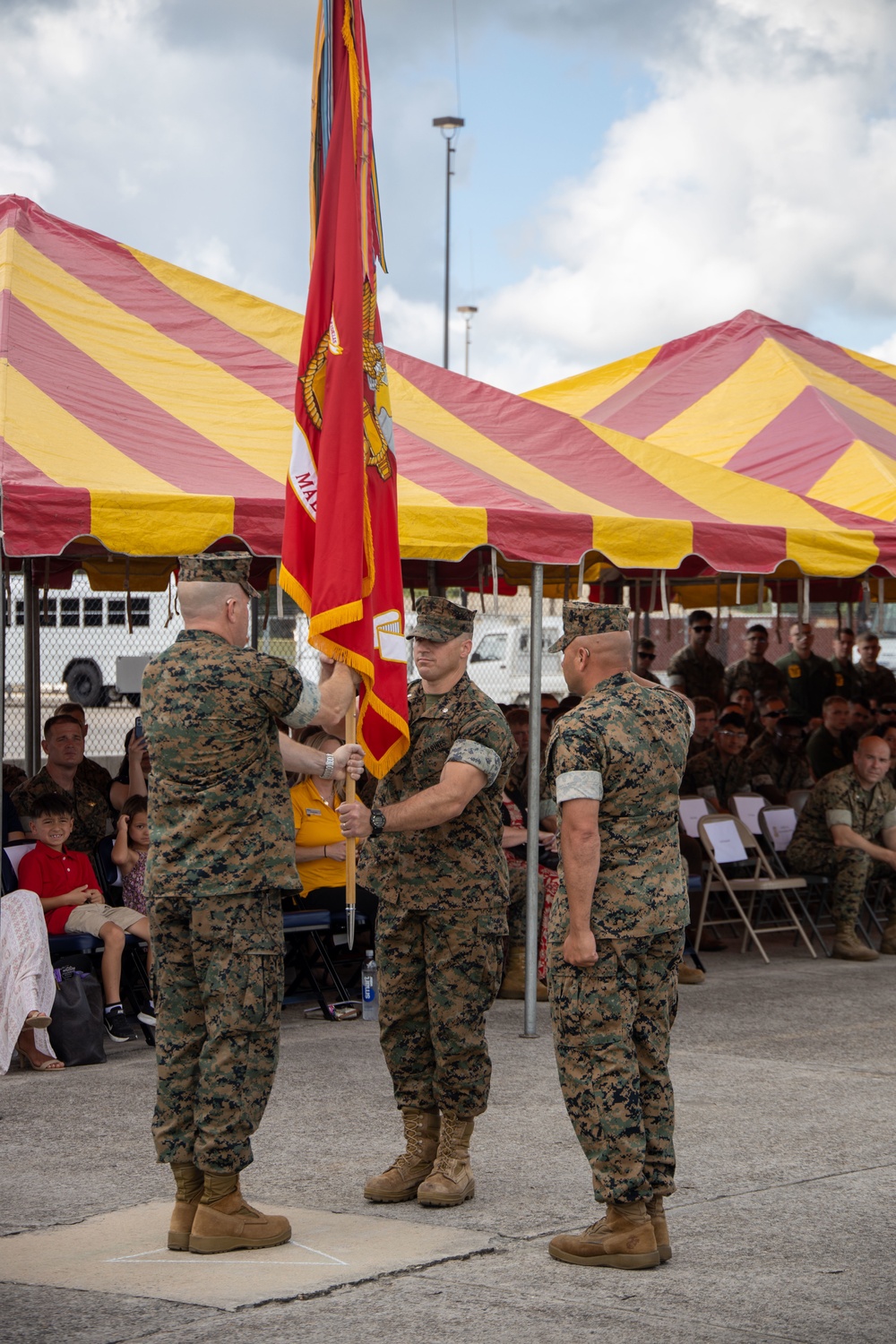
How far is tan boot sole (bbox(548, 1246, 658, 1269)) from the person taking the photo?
4.42m

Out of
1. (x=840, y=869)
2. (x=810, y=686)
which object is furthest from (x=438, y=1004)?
(x=810, y=686)

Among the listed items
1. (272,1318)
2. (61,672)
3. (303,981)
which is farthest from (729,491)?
(61,672)

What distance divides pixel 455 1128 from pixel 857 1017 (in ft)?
12.6

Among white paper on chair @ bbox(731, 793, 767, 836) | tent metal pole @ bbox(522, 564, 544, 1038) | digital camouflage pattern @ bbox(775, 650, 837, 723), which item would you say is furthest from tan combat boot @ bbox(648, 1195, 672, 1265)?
digital camouflage pattern @ bbox(775, 650, 837, 723)

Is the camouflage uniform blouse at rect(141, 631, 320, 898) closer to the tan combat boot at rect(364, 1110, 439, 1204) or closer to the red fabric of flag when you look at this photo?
the red fabric of flag

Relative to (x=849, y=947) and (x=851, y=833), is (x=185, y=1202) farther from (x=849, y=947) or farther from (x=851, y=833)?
(x=851, y=833)

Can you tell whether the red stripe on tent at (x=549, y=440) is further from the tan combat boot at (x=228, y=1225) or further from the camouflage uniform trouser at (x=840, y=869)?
the tan combat boot at (x=228, y=1225)

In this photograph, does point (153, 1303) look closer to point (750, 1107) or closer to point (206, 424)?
point (750, 1107)

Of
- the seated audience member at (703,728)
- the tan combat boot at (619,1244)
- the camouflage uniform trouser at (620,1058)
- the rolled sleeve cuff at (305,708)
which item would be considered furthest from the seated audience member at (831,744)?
the tan combat boot at (619,1244)

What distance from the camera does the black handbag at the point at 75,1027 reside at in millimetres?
7191

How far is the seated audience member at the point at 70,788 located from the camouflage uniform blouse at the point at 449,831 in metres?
3.99

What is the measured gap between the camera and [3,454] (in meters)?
6.90

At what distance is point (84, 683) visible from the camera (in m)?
24.4

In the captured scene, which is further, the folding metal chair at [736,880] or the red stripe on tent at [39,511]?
the folding metal chair at [736,880]
